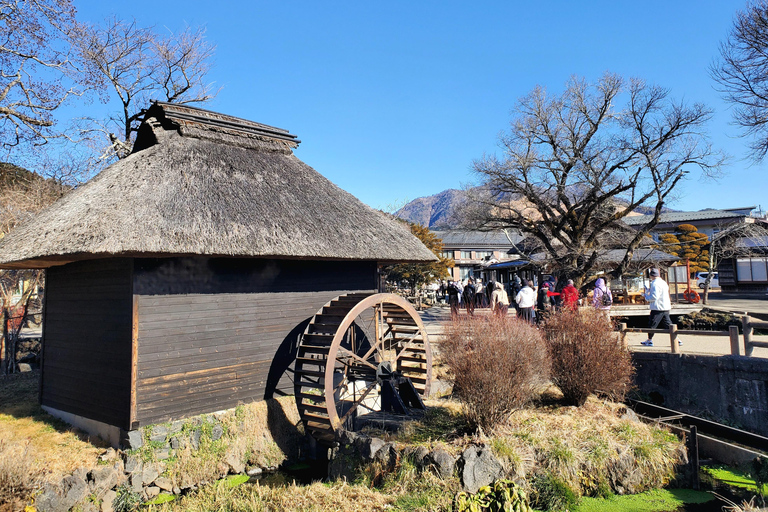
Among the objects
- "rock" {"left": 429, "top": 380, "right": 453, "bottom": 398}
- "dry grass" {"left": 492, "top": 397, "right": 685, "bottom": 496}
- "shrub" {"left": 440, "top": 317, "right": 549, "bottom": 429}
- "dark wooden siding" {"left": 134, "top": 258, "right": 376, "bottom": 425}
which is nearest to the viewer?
"dry grass" {"left": 492, "top": 397, "right": 685, "bottom": 496}

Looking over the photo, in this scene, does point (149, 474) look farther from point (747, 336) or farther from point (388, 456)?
point (747, 336)

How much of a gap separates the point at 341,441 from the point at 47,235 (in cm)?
585

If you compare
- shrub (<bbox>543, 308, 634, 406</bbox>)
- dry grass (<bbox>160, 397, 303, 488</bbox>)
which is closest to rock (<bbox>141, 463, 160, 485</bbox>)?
dry grass (<bbox>160, 397, 303, 488</bbox>)

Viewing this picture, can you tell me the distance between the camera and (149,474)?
7.71 metres

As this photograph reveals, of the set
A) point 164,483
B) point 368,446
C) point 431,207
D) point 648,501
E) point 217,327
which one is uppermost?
point 431,207

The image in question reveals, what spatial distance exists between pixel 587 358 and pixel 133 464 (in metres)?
7.41

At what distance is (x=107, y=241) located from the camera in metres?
7.23

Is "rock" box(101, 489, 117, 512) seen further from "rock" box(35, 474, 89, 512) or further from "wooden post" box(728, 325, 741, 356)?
"wooden post" box(728, 325, 741, 356)

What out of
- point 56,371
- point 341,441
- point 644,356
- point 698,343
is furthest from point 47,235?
point 698,343

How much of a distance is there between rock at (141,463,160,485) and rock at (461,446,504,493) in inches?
191

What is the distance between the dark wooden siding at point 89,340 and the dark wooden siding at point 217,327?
37 centimetres

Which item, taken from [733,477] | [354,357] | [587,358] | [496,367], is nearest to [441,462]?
[496,367]

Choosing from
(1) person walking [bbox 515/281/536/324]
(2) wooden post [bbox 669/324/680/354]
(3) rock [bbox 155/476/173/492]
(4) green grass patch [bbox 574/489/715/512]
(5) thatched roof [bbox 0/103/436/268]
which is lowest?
(3) rock [bbox 155/476/173/492]

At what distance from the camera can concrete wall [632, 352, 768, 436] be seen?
28.1 feet
